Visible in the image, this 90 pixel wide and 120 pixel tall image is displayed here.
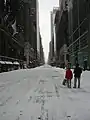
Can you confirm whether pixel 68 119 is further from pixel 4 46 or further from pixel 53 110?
Answer: pixel 4 46

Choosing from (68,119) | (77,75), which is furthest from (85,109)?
(77,75)

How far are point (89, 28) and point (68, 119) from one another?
76.1 m

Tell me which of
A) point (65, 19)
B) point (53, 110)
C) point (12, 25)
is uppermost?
point (65, 19)

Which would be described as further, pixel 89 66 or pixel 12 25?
pixel 12 25

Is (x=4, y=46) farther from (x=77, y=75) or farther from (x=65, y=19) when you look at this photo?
(x=65, y=19)

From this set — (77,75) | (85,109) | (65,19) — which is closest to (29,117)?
(85,109)

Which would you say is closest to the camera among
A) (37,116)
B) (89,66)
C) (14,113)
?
(37,116)

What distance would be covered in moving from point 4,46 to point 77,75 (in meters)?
80.2

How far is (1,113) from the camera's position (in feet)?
34.4

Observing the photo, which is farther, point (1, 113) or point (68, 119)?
point (1, 113)

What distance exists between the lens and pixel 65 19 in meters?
189

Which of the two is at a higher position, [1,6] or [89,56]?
[1,6]

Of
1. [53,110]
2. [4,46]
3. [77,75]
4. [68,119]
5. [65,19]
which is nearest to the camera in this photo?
[68,119]

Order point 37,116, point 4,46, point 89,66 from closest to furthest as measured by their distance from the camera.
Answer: point 37,116
point 89,66
point 4,46
